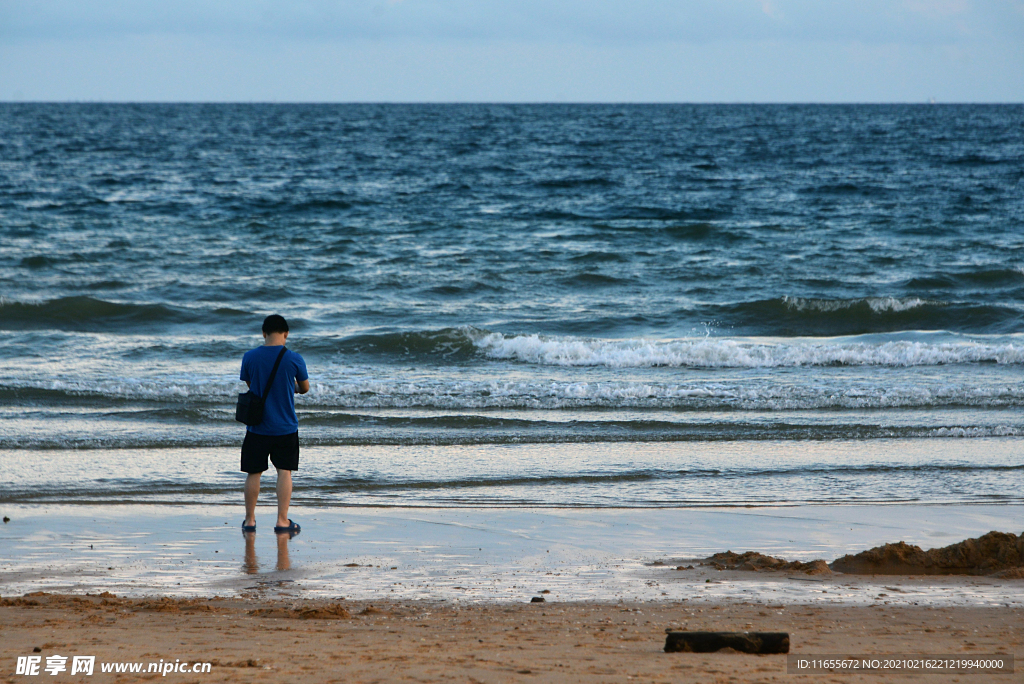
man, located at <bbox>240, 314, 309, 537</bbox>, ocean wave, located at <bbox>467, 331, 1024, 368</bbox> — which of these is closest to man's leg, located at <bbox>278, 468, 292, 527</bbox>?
man, located at <bbox>240, 314, 309, 537</bbox>

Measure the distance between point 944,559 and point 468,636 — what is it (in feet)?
8.96

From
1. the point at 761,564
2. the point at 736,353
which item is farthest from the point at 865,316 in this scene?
the point at 761,564

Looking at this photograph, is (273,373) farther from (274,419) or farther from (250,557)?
(250,557)

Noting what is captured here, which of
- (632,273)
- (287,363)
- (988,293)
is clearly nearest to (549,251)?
(632,273)

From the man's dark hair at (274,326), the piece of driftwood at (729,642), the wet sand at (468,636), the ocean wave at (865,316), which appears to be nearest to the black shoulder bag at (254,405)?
the man's dark hair at (274,326)

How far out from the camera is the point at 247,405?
5539 millimetres

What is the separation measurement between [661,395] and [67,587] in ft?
20.8

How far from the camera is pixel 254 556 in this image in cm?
505

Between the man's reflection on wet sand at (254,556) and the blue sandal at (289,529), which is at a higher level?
the blue sandal at (289,529)

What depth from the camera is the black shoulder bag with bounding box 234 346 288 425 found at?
5.54 metres

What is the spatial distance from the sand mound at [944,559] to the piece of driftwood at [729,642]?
1580 millimetres

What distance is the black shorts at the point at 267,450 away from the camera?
18.4 feet

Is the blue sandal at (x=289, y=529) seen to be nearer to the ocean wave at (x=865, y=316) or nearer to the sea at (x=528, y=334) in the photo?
the sea at (x=528, y=334)

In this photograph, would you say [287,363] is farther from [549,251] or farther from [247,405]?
[549,251]
